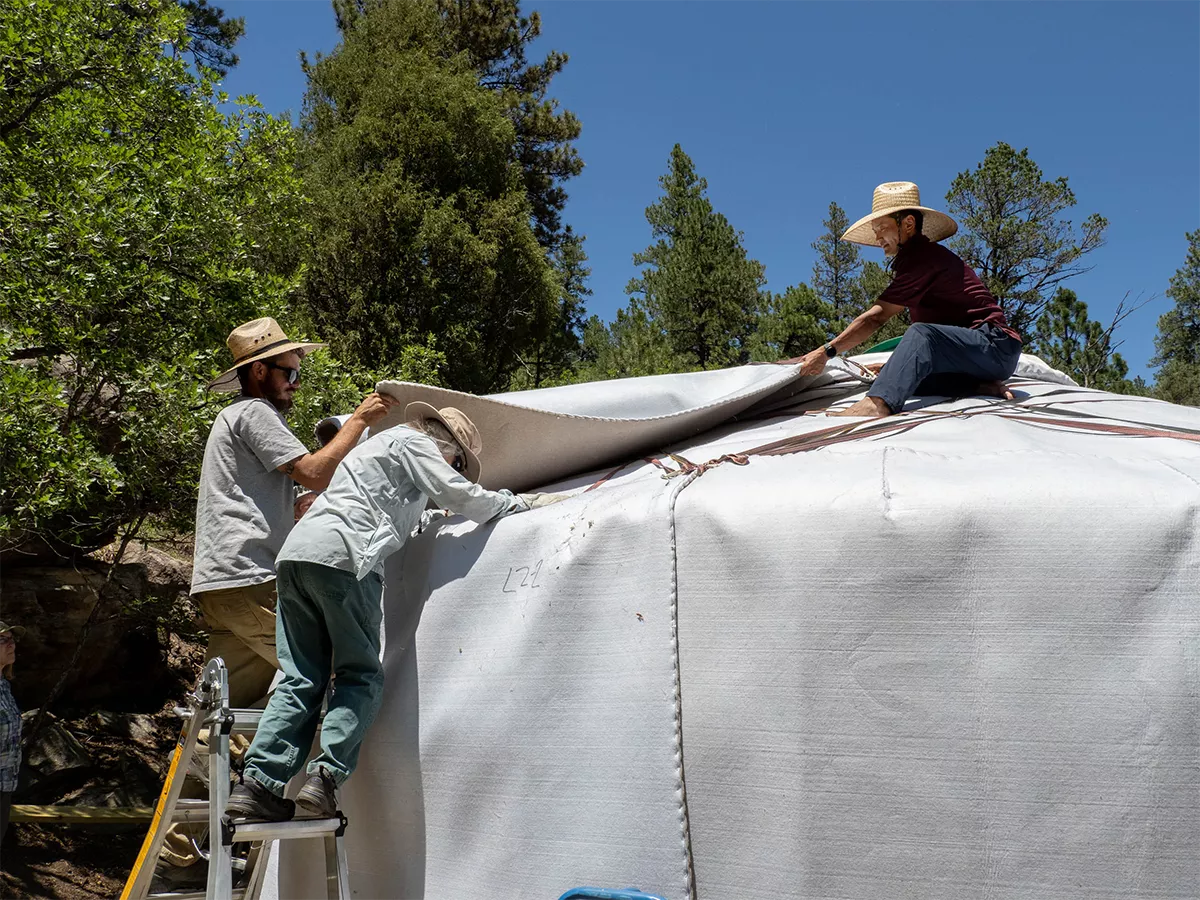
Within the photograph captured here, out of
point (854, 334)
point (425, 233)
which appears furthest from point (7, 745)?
point (425, 233)

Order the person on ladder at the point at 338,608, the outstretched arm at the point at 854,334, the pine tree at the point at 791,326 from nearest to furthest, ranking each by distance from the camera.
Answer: the person on ladder at the point at 338,608 → the outstretched arm at the point at 854,334 → the pine tree at the point at 791,326

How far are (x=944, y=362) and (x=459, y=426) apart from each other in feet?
5.60

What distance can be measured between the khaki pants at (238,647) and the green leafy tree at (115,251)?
47.6 inches

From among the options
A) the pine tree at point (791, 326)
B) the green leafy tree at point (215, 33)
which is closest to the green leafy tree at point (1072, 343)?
the pine tree at point (791, 326)

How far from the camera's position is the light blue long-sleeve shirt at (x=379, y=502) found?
2.35 meters

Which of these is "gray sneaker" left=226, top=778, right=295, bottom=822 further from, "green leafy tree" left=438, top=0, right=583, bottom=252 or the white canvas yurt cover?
"green leafy tree" left=438, top=0, right=583, bottom=252

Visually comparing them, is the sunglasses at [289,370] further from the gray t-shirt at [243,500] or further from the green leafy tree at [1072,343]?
the green leafy tree at [1072,343]

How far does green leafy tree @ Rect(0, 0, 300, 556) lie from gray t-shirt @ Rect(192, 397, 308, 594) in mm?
1323

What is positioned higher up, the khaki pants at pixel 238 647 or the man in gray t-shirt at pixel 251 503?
the man in gray t-shirt at pixel 251 503

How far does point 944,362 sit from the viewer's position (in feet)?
11.0

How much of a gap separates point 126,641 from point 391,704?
18.3ft

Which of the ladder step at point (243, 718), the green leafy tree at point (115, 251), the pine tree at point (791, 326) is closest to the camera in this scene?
the ladder step at point (243, 718)

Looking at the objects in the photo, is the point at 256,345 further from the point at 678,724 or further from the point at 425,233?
the point at 425,233

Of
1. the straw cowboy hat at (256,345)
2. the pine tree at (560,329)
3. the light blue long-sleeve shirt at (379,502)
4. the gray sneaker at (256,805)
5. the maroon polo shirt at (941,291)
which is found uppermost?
the pine tree at (560,329)
